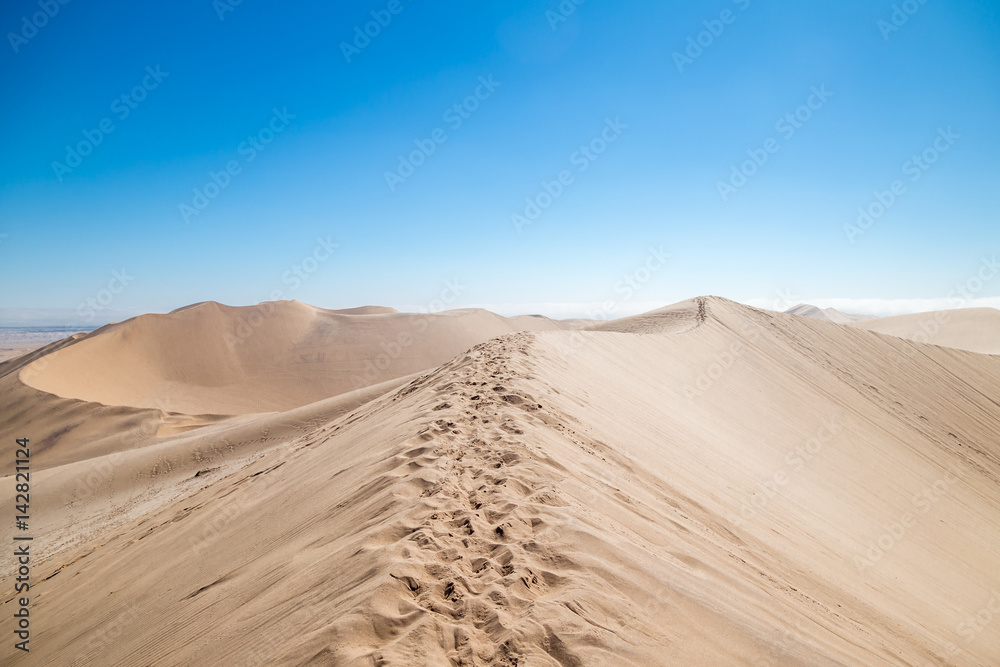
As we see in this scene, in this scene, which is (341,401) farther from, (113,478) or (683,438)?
(683,438)

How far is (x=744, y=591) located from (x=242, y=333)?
124 ft

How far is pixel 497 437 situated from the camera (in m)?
4.52

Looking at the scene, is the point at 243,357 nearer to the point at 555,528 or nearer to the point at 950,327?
the point at 555,528

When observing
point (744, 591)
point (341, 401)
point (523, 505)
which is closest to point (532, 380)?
point (523, 505)

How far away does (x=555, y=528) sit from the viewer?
10.1 feet

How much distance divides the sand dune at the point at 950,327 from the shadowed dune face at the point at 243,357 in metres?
33.3

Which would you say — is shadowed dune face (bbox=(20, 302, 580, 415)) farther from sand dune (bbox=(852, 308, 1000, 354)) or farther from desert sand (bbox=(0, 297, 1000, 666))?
sand dune (bbox=(852, 308, 1000, 354))

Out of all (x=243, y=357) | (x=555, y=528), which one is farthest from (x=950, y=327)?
(x=243, y=357)

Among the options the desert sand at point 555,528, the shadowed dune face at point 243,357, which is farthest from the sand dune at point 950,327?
the shadowed dune face at point 243,357

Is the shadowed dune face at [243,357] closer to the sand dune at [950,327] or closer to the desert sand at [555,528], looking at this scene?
the desert sand at [555,528]

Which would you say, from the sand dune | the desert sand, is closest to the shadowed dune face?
the desert sand

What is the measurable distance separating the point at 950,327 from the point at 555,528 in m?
50.1

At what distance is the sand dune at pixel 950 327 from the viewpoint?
34250 millimetres

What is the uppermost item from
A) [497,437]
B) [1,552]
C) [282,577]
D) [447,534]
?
[497,437]
